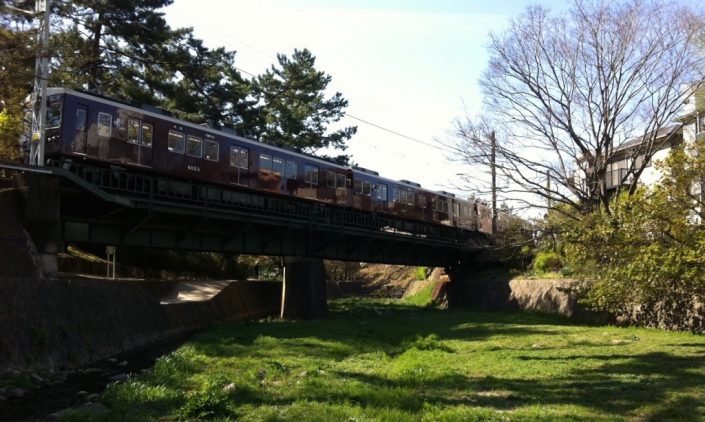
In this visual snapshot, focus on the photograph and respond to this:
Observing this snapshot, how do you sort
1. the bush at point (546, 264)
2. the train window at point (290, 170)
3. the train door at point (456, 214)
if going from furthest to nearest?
the train door at point (456, 214)
the bush at point (546, 264)
the train window at point (290, 170)

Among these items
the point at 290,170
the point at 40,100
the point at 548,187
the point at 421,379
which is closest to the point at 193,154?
the point at 40,100

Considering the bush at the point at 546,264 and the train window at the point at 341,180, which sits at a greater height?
the train window at the point at 341,180

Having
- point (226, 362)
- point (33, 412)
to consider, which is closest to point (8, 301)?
point (33, 412)

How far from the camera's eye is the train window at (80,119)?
2105 cm

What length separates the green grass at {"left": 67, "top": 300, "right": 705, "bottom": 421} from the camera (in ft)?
31.0

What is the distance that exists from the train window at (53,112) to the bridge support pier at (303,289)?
48.4 ft

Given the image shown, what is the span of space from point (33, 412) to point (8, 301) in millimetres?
4233

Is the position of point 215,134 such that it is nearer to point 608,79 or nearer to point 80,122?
point 80,122

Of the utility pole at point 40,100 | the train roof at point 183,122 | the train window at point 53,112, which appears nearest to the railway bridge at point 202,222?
the utility pole at point 40,100

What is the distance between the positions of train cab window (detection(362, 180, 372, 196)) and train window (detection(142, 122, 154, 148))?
1669cm

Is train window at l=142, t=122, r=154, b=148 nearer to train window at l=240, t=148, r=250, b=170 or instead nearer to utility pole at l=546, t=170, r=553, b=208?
train window at l=240, t=148, r=250, b=170

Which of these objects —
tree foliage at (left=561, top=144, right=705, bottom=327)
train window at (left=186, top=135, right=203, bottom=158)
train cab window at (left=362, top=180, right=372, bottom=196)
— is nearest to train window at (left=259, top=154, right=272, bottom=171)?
train window at (left=186, top=135, right=203, bottom=158)

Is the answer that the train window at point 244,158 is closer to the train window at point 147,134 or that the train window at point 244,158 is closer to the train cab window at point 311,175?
the train cab window at point 311,175

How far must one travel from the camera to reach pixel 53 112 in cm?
2095
